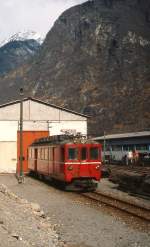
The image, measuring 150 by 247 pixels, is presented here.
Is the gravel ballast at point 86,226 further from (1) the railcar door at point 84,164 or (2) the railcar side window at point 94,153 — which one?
(2) the railcar side window at point 94,153

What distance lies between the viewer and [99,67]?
14812 cm

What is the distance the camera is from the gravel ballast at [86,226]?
13.6 m

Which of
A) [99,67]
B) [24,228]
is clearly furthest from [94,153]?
[99,67]

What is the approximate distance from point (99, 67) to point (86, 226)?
13351 centimetres

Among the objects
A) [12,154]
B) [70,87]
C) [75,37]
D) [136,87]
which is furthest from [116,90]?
[12,154]

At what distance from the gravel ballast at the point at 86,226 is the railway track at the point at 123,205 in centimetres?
74

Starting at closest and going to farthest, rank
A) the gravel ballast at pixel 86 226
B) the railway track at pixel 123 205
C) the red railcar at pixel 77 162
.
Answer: the gravel ballast at pixel 86 226 < the railway track at pixel 123 205 < the red railcar at pixel 77 162

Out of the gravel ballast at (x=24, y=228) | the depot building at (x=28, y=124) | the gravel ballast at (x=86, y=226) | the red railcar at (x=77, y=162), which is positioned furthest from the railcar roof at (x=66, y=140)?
the depot building at (x=28, y=124)

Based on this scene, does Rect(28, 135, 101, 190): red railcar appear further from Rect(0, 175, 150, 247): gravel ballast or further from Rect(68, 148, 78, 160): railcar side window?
Rect(0, 175, 150, 247): gravel ballast

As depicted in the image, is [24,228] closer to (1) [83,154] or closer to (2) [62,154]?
(1) [83,154]

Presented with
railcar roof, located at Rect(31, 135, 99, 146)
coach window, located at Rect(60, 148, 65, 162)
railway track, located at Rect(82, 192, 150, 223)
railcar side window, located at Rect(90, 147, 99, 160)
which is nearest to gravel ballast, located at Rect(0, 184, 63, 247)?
railway track, located at Rect(82, 192, 150, 223)

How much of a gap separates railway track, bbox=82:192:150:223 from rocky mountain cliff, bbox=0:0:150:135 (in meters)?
86.2

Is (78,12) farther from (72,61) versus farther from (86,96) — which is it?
(86,96)

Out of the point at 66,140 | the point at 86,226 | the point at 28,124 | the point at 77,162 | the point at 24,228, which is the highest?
the point at 28,124
